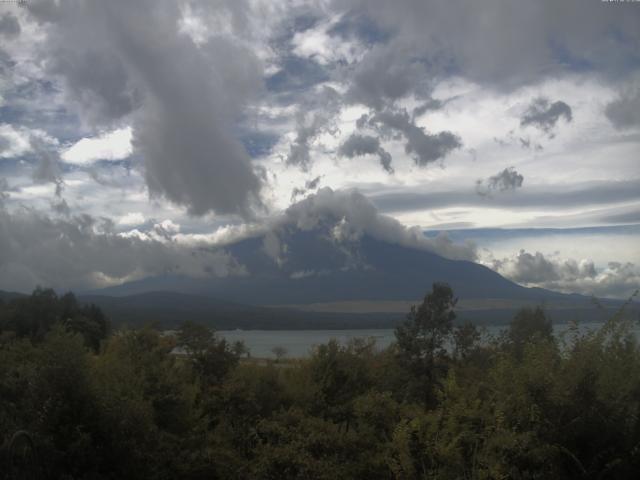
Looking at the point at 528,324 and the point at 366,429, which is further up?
the point at 528,324

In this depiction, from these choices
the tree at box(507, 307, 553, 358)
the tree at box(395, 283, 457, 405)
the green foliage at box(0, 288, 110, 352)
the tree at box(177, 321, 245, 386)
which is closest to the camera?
the tree at box(177, 321, 245, 386)

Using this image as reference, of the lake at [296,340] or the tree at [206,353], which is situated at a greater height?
the tree at [206,353]

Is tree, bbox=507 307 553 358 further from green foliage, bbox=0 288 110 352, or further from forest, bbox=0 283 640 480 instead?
green foliage, bbox=0 288 110 352

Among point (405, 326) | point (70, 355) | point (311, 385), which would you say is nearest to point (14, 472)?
point (70, 355)

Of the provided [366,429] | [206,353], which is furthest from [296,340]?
[366,429]

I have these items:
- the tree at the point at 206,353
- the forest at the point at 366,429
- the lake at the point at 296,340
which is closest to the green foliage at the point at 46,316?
the lake at the point at 296,340

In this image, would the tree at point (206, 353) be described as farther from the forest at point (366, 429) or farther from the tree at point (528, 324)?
the tree at point (528, 324)

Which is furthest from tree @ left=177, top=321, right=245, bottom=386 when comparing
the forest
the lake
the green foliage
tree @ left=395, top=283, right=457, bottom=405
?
the green foliage

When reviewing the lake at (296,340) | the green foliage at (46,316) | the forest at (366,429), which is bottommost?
the lake at (296,340)

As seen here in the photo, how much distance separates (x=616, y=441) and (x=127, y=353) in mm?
14026

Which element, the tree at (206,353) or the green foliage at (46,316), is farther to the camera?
the green foliage at (46,316)

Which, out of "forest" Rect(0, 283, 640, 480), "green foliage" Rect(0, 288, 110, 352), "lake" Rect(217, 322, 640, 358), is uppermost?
"green foliage" Rect(0, 288, 110, 352)

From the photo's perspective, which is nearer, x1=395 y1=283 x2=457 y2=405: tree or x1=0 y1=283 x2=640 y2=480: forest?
x1=0 y1=283 x2=640 y2=480: forest

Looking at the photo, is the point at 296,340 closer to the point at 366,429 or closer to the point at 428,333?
the point at 428,333
